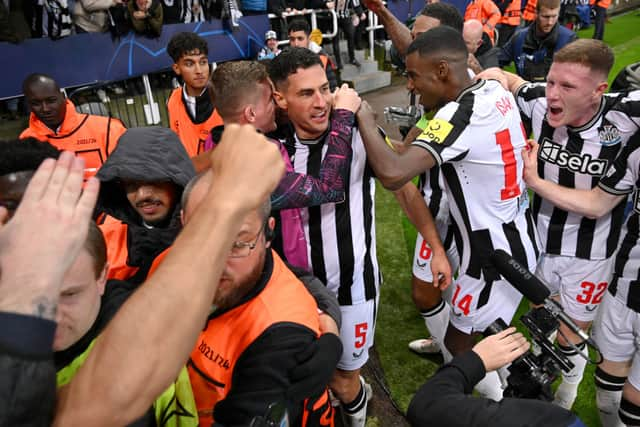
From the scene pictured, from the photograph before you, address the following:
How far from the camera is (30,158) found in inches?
92.3

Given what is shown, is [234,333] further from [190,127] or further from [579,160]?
[190,127]

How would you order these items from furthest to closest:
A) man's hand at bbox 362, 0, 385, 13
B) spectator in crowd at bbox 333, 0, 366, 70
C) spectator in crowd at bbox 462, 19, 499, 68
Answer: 1. spectator in crowd at bbox 333, 0, 366, 70
2. spectator in crowd at bbox 462, 19, 499, 68
3. man's hand at bbox 362, 0, 385, 13

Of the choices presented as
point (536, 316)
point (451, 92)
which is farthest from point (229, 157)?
point (451, 92)

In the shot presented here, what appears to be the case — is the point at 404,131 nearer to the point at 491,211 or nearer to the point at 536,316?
the point at 491,211

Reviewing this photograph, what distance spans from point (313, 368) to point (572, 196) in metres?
1.97

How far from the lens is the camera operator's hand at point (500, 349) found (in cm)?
156

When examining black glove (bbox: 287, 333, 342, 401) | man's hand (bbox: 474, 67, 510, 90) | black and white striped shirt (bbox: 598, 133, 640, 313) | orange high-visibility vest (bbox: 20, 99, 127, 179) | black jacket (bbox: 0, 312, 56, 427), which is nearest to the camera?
black jacket (bbox: 0, 312, 56, 427)

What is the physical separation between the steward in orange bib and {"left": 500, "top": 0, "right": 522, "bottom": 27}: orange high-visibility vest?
11.3 m

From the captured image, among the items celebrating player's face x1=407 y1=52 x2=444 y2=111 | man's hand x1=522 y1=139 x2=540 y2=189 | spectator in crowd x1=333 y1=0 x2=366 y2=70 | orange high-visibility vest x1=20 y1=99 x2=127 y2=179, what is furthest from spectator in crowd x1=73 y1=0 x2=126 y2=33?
man's hand x1=522 y1=139 x2=540 y2=189

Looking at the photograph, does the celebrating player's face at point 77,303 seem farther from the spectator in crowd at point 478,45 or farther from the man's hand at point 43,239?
the spectator in crowd at point 478,45

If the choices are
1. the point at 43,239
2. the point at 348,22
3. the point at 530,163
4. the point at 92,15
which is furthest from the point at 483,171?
the point at 348,22

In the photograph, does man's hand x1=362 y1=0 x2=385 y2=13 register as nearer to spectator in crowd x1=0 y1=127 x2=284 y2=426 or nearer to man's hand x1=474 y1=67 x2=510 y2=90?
man's hand x1=474 y1=67 x2=510 y2=90

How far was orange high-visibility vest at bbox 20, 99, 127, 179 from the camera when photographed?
3699mm

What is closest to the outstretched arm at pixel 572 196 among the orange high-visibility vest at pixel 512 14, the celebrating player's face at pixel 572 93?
the celebrating player's face at pixel 572 93
